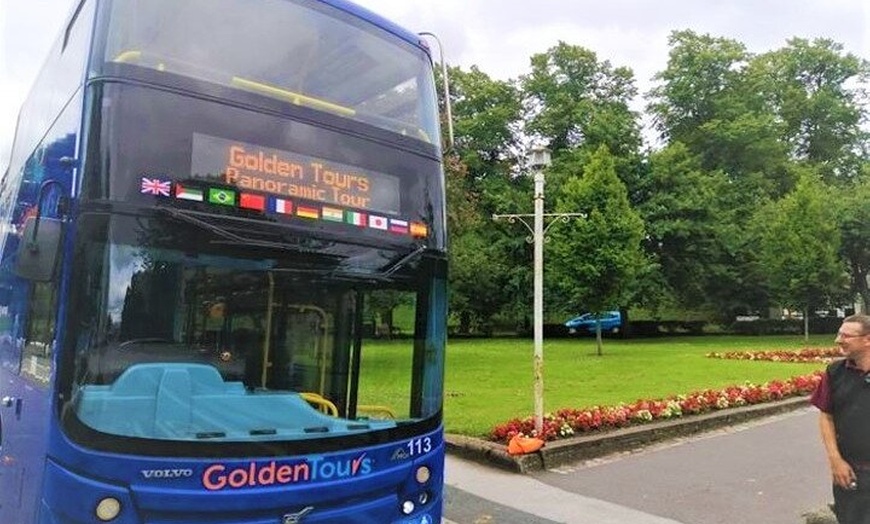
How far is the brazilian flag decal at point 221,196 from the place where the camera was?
4.20m

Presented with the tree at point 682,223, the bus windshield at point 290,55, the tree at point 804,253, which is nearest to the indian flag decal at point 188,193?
the bus windshield at point 290,55

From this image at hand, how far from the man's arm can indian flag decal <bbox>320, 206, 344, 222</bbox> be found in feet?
10.7

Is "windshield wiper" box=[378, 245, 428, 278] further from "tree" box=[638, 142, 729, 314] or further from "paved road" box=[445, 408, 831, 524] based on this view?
"tree" box=[638, 142, 729, 314]

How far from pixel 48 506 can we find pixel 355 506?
1636mm

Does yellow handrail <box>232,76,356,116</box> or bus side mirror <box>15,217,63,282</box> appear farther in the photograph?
yellow handrail <box>232,76,356,116</box>

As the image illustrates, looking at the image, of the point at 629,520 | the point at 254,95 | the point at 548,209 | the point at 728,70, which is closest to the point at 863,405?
the point at 629,520

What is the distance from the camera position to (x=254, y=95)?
4.50 m

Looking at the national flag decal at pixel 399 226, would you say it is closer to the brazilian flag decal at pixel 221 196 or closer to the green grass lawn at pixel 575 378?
the brazilian flag decal at pixel 221 196

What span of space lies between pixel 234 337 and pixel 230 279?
1.11 ft

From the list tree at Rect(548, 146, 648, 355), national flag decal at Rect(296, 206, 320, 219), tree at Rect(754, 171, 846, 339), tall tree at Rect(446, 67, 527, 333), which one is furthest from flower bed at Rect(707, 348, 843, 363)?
national flag decal at Rect(296, 206, 320, 219)

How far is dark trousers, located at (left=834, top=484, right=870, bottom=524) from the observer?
4312 millimetres

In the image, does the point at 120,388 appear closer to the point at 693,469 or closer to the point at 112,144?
the point at 112,144

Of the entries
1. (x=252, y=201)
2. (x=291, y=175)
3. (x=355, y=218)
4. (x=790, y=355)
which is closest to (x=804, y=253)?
(x=790, y=355)

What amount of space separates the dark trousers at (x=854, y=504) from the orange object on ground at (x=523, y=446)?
4563 millimetres
